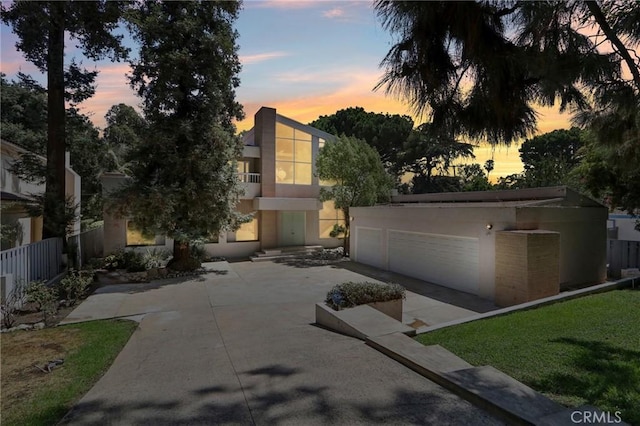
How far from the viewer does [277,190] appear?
21.6m

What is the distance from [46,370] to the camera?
505 cm

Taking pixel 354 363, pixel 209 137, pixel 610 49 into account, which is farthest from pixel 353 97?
pixel 209 137

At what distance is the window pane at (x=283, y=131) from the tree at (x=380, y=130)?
14627 millimetres

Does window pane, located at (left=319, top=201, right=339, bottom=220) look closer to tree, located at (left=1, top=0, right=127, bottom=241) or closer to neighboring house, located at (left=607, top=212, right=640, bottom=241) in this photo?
tree, located at (left=1, top=0, right=127, bottom=241)

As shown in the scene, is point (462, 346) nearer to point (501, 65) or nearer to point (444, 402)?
point (444, 402)

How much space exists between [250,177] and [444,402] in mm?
18904

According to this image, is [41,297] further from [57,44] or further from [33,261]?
[57,44]

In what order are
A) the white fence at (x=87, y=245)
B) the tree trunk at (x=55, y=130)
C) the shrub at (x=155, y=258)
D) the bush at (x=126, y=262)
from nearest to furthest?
the tree trunk at (x=55, y=130)
the white fence at (x=87, y=245)
the bush at (x=126, y=262)
the shrub at (x=155, y=258)

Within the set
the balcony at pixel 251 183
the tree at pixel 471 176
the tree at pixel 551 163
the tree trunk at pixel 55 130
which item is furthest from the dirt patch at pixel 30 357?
the tree at pixel 471 176

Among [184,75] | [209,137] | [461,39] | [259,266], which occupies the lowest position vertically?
[259,266]

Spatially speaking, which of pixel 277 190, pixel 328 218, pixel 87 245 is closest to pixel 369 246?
pixel 328 218

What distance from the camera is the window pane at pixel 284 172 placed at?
21.8 meters

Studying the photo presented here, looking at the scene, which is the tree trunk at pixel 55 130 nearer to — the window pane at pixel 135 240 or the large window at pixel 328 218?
the window pane at pixel 135 240

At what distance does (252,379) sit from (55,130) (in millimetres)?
13553
